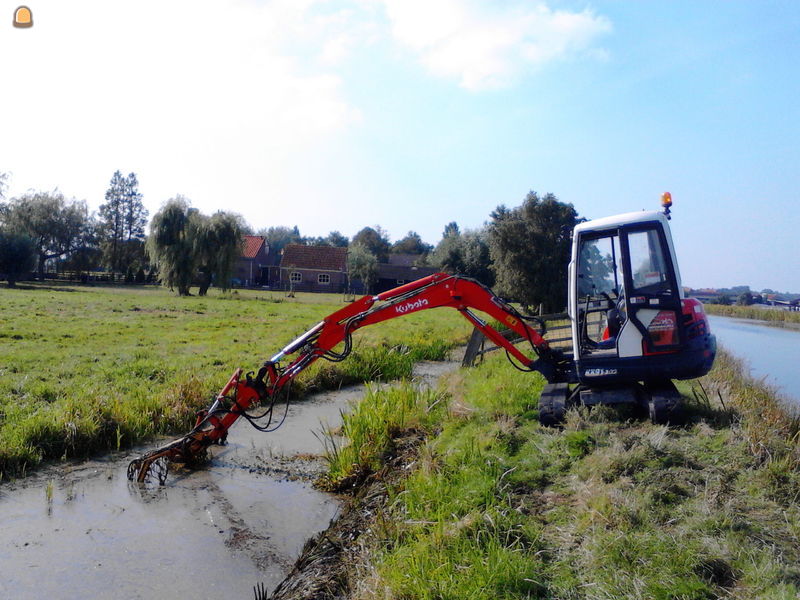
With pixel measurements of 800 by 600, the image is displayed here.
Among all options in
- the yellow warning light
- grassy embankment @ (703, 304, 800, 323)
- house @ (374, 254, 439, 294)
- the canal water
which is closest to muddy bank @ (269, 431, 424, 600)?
the yellow warning light

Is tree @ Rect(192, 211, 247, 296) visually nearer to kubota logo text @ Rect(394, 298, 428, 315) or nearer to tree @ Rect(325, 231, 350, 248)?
kubota logo text @ Rect(394, 298, 428, 315)

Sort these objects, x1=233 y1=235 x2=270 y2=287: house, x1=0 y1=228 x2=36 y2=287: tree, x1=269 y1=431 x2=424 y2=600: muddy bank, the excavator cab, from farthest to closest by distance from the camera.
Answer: x1=233 y1=235 x2=270 y2=287: house → x1=0 y1=228 x2=36 y2=287: tree → the excavator cab → x1=269 y1=431 x2=424 y2=600: muddy bank

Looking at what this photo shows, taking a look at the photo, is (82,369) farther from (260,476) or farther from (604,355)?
(604,355)

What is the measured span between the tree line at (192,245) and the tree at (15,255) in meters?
0.07

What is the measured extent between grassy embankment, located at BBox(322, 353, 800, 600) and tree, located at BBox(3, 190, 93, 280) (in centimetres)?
6488

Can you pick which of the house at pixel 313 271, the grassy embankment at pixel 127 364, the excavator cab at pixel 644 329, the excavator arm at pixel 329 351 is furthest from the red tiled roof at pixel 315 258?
the excavator cab at pixel 644 329

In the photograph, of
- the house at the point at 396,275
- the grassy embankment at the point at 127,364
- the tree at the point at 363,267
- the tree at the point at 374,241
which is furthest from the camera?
the tree at the point at 374,241

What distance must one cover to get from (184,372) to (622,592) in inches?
386

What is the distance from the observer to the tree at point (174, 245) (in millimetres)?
40375

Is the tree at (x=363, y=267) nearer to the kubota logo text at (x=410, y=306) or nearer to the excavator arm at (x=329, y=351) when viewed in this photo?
the excavator arm at (x=329, y=351)

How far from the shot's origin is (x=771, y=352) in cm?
1938

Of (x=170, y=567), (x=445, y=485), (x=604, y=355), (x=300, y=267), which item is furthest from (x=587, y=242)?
(x=300, y=267)

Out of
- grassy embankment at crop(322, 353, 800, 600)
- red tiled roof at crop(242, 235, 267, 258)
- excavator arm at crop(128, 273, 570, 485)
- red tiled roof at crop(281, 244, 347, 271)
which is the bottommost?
grassy embankment at crop(322, 353, 800, 600)

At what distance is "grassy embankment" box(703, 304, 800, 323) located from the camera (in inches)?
1289
